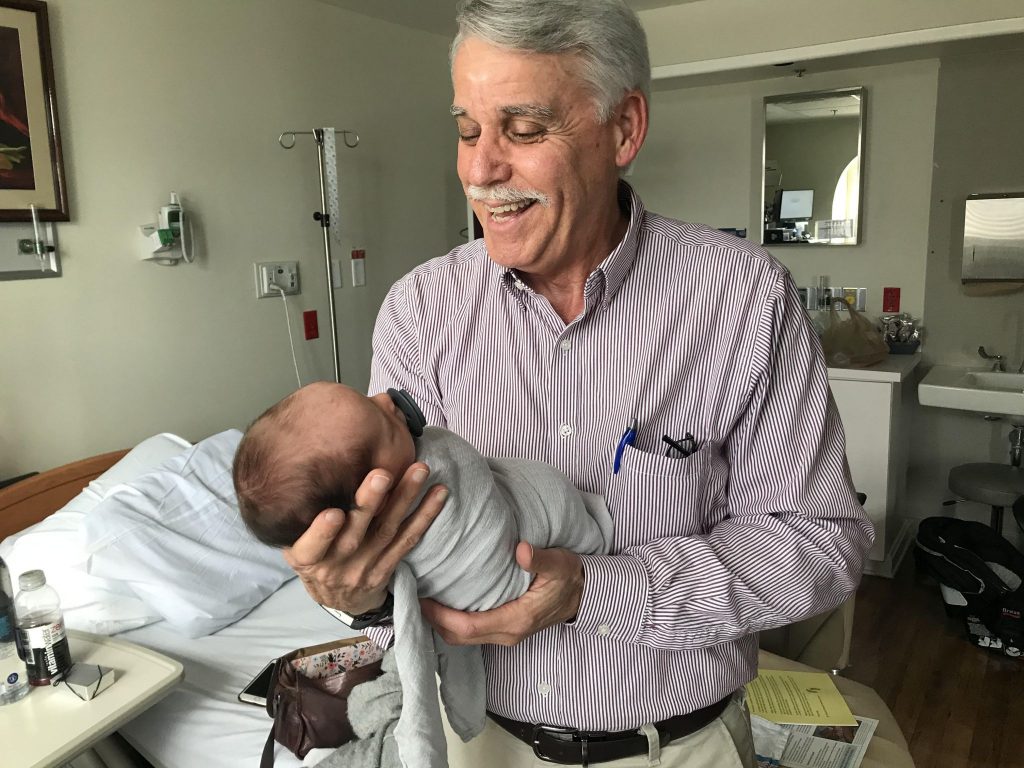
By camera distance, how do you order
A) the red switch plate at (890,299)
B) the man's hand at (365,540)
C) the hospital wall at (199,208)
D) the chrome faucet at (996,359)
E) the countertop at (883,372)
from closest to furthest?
the man's hand at (365,540), the hospital wall at (199,208), the countertop at (883,372), the chrome faucet at (996,359), the red switch plate at (890,299)

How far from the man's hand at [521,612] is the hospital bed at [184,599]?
839mm

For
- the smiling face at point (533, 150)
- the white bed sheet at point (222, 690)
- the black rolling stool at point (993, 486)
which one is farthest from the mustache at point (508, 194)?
the black rolling stool at point (993, 486)

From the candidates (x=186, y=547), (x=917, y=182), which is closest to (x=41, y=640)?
(x=186, y=547)

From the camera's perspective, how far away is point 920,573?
336cm

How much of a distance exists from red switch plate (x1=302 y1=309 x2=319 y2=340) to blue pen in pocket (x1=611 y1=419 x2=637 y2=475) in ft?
7.36

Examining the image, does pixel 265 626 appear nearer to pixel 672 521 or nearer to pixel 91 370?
pixel 91 370

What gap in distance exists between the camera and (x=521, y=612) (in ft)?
2.74

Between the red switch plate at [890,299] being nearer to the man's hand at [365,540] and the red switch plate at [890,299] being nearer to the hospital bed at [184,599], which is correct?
the hospital bed at [184,599]

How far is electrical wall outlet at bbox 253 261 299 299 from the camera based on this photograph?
2760 mm

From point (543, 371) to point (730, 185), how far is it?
3.07 metres

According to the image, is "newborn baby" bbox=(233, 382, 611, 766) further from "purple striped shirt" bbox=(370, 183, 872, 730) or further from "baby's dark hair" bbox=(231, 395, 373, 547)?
"purple striped shirt" bbox=(370, 183, 872, 730)

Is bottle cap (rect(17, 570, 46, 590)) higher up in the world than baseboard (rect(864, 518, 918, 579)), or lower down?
higher up

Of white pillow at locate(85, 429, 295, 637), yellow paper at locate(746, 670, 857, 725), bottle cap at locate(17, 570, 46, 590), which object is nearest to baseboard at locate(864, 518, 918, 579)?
yellow paper at locate(746, 670, 857, 725)

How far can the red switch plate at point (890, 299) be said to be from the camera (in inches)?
137
